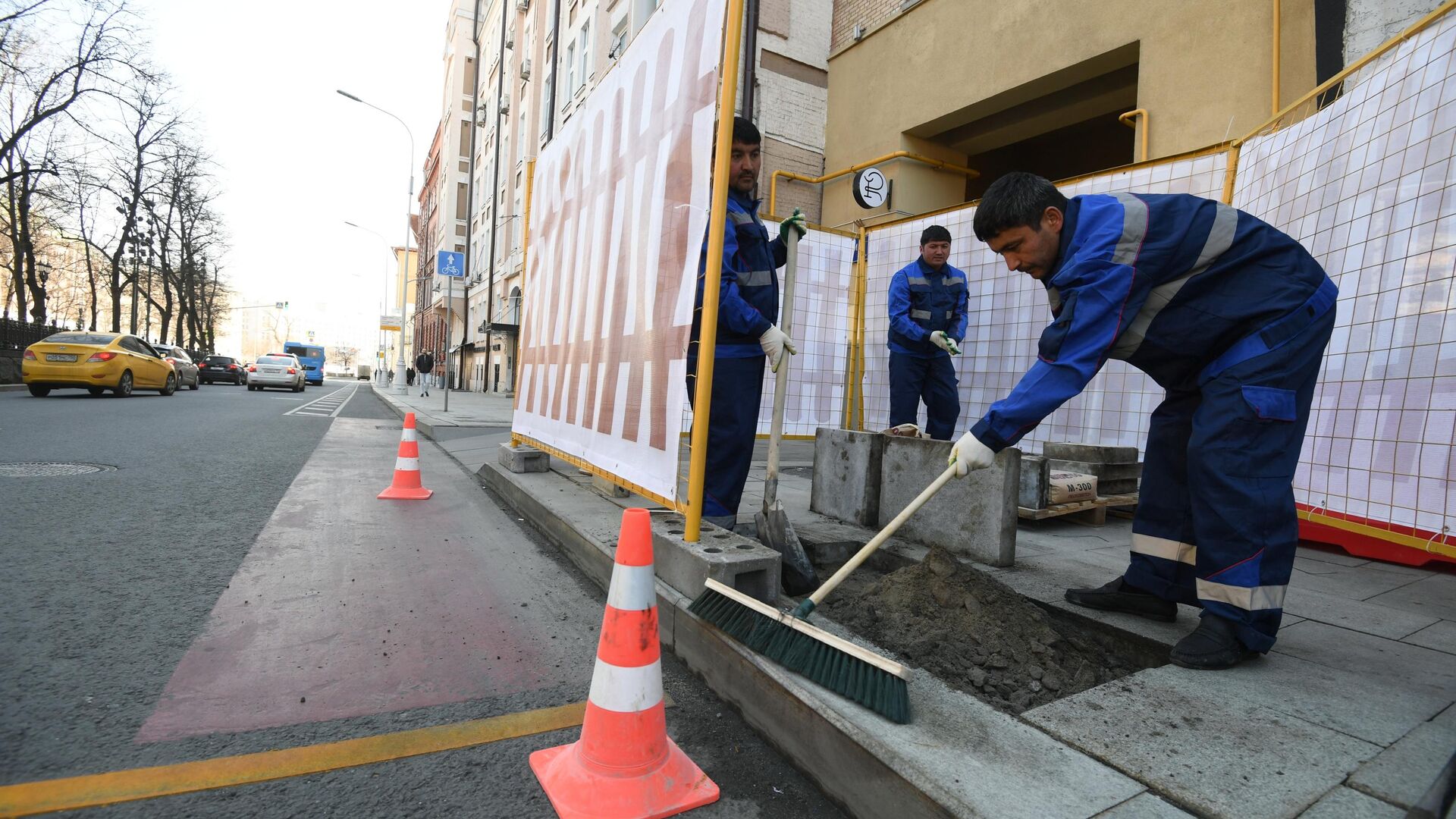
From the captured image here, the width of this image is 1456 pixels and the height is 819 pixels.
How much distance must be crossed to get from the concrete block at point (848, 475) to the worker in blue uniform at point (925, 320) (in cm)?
137

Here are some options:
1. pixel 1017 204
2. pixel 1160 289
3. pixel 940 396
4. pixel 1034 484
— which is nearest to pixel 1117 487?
pixel 1034 484

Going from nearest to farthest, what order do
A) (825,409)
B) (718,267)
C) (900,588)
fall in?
(900,588), (718,267), (825,409)

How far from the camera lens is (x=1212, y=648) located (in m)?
2.09

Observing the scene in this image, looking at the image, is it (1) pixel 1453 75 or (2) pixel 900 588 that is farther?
(1) pixel 1453 75

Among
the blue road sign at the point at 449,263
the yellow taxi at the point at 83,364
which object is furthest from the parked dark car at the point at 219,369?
the blue road sign at the point at 449,263

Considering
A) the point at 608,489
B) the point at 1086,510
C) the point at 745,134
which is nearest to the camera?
the point at 745,134

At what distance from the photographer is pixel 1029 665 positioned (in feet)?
7.24

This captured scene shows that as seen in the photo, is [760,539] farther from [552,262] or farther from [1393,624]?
[552,262]

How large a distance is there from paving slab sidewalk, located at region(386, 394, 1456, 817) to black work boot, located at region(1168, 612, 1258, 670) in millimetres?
42

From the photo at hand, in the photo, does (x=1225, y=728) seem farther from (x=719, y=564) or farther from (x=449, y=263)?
(x=449, y=263)

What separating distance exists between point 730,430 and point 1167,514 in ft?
5.87

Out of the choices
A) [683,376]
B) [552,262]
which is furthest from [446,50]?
[683,376]

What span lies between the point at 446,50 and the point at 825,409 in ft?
170

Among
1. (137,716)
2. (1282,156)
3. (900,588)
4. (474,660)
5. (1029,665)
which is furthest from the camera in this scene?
(1282,156)
